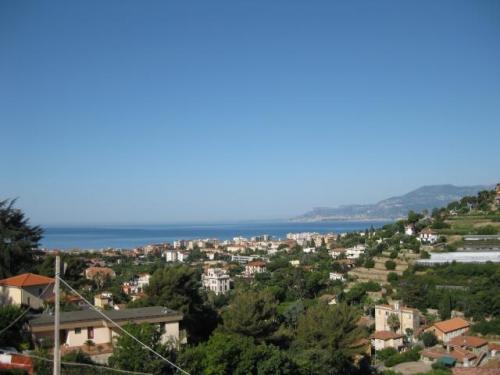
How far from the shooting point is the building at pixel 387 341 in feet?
64.9

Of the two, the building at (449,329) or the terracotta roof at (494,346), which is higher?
the building at (449,329)

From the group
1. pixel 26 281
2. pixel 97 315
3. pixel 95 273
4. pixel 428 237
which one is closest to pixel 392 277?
pixel 428 237

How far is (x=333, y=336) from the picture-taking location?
43.3 feet

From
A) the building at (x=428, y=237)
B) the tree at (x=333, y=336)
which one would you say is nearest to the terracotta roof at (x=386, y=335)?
the tree at (x=333, y=336)

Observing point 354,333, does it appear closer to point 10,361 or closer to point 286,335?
point 286,335

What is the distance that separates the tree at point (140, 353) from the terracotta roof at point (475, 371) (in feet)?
39.1

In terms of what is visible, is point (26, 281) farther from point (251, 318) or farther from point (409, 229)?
point (409, 229)

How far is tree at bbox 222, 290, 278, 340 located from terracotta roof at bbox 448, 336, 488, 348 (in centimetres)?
983

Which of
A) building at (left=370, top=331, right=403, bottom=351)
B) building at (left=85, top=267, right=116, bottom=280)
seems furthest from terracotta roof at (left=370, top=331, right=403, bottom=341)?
building at (left=85, top=267, right=116, bottom=280)

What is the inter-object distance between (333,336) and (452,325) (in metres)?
10.0

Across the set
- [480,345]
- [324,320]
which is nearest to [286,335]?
[324,320]

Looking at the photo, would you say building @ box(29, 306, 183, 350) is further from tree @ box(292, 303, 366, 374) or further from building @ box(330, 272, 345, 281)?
building @ box(330, 272, 345, 281)

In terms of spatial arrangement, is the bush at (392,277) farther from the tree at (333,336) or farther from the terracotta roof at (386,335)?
the tree at (333,336)

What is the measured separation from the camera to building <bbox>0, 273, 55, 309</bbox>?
11.0 metres
